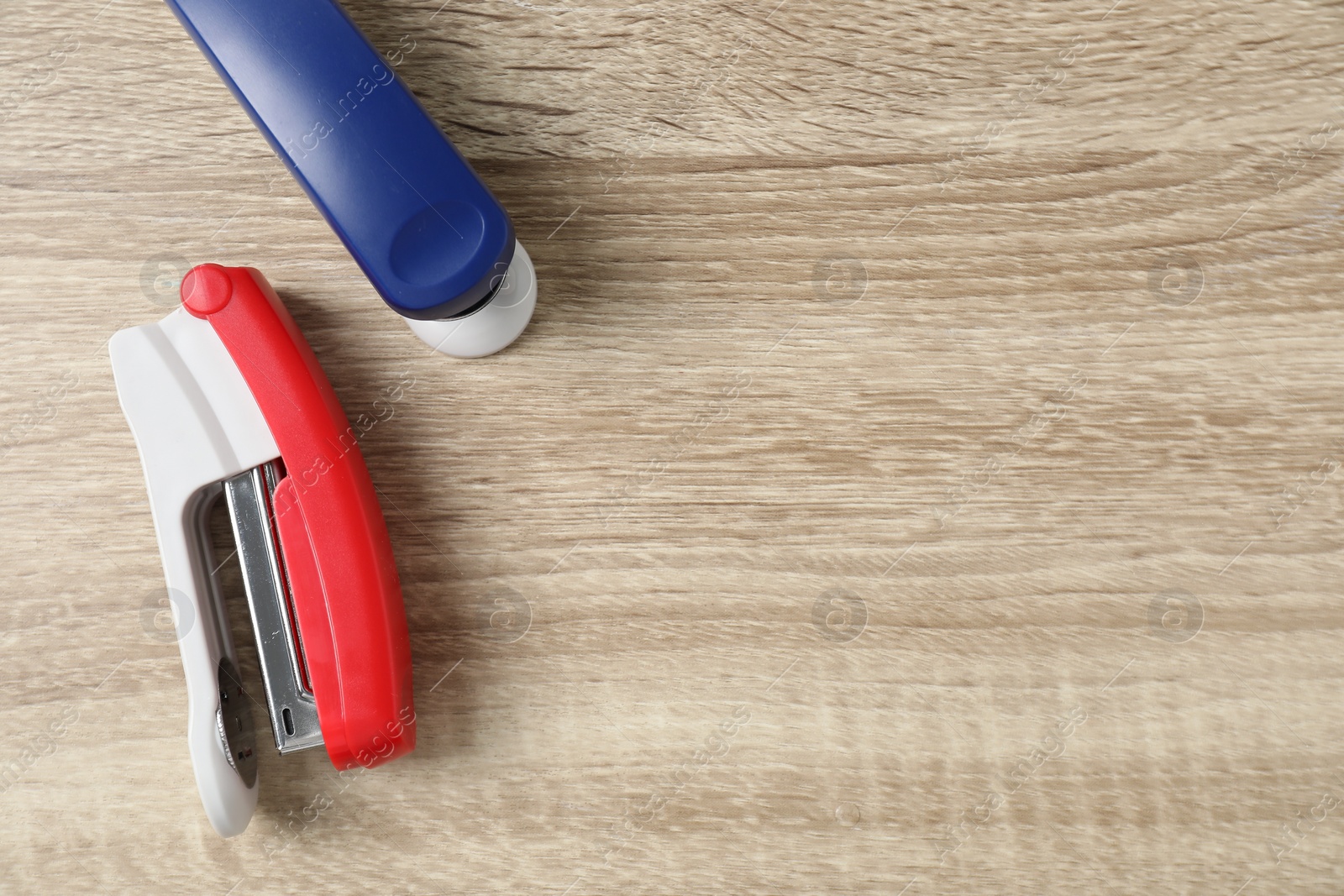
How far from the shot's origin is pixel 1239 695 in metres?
0.47

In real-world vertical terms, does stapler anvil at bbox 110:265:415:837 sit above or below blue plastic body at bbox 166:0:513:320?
below

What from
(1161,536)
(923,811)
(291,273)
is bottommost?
(923,811)

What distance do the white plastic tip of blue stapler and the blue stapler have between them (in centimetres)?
3

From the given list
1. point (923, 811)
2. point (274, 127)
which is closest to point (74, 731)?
point (274, 127)

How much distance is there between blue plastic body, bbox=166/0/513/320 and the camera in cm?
38

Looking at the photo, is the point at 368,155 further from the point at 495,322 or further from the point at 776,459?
the point at 776,459

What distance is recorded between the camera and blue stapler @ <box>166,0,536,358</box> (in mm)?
382

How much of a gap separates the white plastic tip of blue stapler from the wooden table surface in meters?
0.01

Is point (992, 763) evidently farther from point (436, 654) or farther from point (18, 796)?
point (18, 796)

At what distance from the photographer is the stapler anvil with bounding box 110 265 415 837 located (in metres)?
0.43

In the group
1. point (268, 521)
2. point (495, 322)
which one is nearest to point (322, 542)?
point (268, 521)

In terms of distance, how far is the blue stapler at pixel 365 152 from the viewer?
0.38 meters

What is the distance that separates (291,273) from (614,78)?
0.22m

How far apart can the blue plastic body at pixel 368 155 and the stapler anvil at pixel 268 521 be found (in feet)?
0.31
